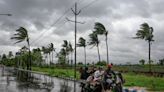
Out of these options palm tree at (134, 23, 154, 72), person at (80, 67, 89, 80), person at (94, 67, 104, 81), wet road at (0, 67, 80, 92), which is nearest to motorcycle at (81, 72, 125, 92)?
person at (94, 67, 104, 81)

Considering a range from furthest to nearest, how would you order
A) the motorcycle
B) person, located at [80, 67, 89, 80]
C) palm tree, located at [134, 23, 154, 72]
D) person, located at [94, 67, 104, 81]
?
palm tree, located at [134, 23, 154, 72], person, located at [80, 67, 89, 80], person, located at [94, 67, 104, 81], the motorcycle

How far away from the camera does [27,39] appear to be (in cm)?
8050

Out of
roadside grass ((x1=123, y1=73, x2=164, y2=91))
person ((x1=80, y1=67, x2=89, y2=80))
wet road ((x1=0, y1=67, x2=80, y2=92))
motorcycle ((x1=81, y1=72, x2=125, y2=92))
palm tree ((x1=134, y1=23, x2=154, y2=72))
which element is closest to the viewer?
motorcycle ((x1=81, y1=72, x2=125, y2=92))

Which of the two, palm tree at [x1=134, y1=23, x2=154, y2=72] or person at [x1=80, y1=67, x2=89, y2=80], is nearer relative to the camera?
person at [x1=80, y1=67, x2=89, y2=80]

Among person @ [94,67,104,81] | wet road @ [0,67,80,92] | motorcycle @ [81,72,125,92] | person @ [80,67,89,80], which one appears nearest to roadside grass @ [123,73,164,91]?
wet road @ [0,67,80,92]

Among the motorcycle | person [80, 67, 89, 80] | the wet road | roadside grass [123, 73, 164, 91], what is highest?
person [80, 67, 89, 80]

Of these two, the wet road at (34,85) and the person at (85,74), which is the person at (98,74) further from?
the wet road at (34,85)

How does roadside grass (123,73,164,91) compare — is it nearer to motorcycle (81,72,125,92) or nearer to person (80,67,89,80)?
person (80,67,89,80)

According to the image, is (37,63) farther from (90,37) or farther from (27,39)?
(27,39)

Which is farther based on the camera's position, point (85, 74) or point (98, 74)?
point (85, 74)

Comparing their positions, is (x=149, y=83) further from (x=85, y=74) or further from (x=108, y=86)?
(x=108, y=86)

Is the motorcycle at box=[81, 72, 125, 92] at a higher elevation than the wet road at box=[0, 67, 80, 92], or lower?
higher

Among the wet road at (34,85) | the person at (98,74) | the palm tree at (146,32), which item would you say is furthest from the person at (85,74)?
the palm tree at (146,32)

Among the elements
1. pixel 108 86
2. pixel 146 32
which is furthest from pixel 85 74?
pixel 146 32
